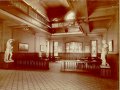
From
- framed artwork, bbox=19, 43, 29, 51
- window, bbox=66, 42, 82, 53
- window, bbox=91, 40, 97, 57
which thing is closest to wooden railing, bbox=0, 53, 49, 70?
framed artwork, bbox=19, 43, 29, 51

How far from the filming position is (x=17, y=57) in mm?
12898

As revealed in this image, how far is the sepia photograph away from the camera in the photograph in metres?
6.49

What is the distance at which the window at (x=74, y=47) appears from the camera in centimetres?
1919

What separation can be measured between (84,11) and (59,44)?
12.5 meters

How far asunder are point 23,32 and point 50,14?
11.5ft

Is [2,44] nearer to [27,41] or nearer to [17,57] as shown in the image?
[17,57]

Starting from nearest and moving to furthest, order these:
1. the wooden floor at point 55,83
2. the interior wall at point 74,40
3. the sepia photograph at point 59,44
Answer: the wooden floor at point 55,83 → the sepia photograph at point 59,44 → the interior wall at point 74,40

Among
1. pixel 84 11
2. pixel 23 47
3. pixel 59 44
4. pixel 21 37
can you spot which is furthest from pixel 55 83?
pixel 59 44

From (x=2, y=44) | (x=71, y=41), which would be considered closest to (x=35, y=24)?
(x=2, y=44)

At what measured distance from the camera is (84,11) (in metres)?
7.42

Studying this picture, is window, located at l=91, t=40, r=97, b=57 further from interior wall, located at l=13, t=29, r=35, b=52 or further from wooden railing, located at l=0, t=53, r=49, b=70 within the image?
wooden railing, located at l=0, t=53, r=49, b=70

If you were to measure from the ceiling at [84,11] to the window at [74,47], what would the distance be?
286 cm

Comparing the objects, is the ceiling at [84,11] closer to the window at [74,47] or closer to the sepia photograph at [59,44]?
the sepia photograph at [59,44]

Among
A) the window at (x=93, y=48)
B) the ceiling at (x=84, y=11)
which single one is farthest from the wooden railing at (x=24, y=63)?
the window at (x=93, y=48)
